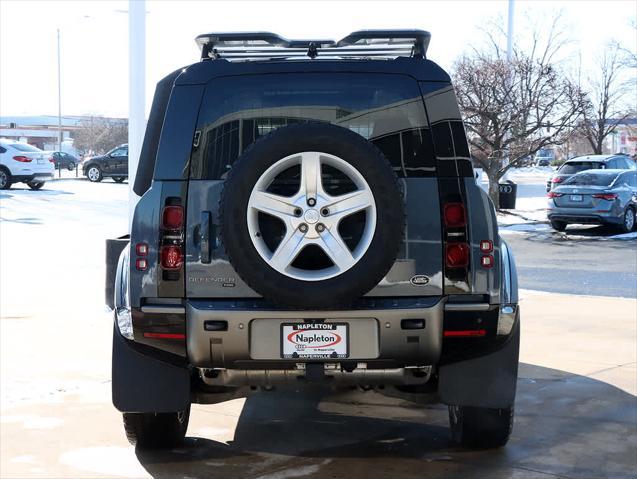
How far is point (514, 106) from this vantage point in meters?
24.3

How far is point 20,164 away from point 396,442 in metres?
26.3

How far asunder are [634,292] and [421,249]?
8.13 meters

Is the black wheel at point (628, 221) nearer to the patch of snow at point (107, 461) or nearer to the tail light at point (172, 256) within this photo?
the patch of snow at point (107, 461)

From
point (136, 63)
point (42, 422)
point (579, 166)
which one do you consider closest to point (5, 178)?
point (579, 166)

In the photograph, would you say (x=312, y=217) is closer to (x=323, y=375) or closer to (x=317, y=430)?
(x=323, y=375)

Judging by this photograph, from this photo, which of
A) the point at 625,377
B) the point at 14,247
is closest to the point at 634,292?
the point at 625,377

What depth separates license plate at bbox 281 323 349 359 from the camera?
4.30 metres

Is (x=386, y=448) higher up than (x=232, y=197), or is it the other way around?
(x=232, y=197)

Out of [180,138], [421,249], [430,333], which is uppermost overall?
[180,138]

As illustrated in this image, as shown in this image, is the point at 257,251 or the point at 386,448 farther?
the point at 386,448

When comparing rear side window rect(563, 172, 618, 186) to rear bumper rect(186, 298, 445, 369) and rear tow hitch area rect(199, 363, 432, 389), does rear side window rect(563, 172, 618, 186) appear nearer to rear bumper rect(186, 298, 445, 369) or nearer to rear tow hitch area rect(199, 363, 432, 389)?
rear tow hitch area rect(199, 363, 432, 389)

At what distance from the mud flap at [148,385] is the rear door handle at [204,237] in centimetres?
60

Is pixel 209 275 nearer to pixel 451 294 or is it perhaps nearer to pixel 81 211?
pixel 451 294

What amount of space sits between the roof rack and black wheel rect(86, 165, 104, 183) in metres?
34.9
